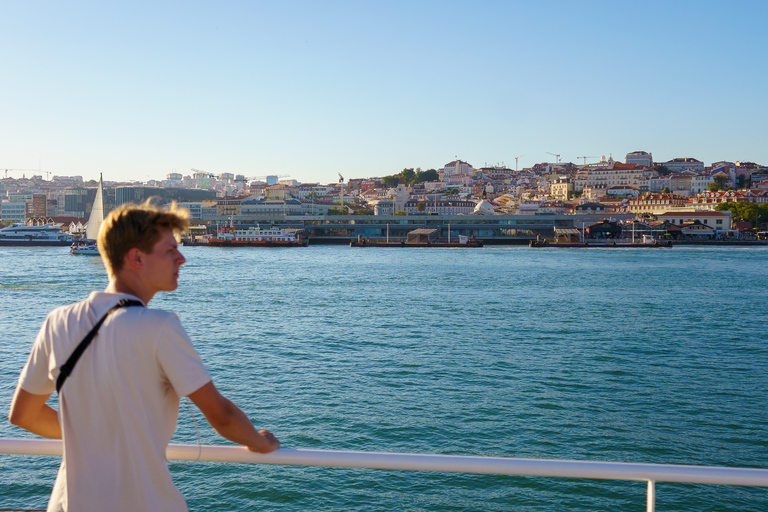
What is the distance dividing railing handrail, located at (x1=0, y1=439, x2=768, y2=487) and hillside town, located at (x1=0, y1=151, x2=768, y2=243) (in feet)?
172

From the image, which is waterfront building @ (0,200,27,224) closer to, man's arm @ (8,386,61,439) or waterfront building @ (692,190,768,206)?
waterfront building @ (692,190,768,206)

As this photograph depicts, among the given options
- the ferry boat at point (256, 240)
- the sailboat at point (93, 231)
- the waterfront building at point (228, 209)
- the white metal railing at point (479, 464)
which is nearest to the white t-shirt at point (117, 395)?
the white metal railing at point (479, 464)

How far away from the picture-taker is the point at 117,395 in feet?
2.95

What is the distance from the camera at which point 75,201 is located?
82.1 metres

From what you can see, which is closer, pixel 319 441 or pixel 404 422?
pixel 319 441

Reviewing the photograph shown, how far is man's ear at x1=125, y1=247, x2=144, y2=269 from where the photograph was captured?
937 mm

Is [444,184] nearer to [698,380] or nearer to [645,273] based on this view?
[645,273]

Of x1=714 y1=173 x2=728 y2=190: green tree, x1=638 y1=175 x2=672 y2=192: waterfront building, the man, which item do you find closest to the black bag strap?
the man

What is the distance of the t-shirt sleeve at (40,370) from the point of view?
92 centimetres

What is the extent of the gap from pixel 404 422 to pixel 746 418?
360 cm

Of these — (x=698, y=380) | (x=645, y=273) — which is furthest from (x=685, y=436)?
(x=645, y=273)

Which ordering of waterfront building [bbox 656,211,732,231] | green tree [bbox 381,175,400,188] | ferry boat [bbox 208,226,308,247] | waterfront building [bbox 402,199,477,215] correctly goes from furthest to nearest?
green tree [bbox 381,175,400,188]
waterfront building [bbox 402,199,477,215]
waterfront building [bbox 656,211,732,231]
ferry boat [bbox 208,226,308,247]

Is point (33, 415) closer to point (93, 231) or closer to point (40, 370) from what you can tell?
point (40, 370)

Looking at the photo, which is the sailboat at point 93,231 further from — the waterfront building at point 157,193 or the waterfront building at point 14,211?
the waterfront building at point 14,211
